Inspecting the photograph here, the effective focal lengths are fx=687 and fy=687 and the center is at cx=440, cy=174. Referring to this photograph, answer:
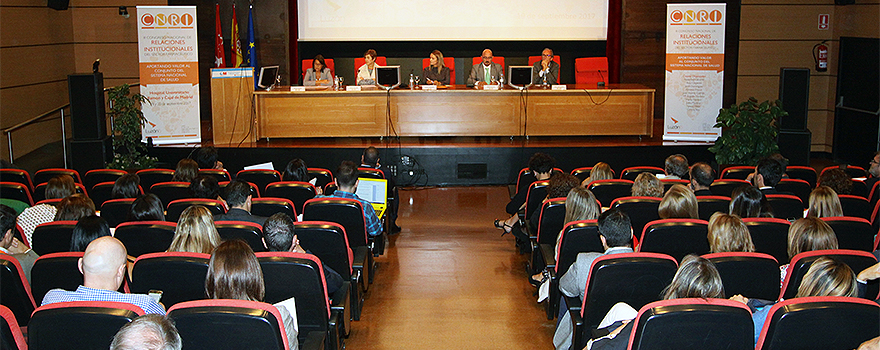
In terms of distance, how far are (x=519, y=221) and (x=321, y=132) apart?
369 centimetres

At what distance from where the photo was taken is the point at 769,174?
15.9 ft

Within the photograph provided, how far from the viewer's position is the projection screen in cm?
1062

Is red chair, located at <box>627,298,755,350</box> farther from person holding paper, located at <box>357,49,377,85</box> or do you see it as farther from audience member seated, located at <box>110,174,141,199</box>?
person holding paper, located at <box>357,49,377,85</box>

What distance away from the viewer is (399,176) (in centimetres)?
816

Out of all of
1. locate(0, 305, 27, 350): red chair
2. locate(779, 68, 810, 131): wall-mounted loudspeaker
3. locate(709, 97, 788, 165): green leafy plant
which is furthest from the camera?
locate(779, 68, 810, 131): wall-mounted loudspeaker

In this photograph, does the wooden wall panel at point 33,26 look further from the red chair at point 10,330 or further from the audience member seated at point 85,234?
the red chair at point 10,330

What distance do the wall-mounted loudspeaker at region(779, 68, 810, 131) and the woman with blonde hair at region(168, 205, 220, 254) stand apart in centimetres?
680

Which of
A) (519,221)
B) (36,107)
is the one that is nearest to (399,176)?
(519,221)

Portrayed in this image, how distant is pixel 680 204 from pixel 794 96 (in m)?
4.86

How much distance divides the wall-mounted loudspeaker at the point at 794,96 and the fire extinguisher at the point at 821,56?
90.7 inches

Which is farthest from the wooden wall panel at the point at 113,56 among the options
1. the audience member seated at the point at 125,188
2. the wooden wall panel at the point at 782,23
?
the wooden wall panel at the point at 782,23

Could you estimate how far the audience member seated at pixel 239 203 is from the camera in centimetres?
389

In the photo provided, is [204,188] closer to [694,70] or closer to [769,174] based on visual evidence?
[769,174]

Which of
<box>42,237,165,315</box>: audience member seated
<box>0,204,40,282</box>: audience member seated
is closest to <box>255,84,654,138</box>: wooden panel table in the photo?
<box>0,204,40,282</box>: audience member seated
